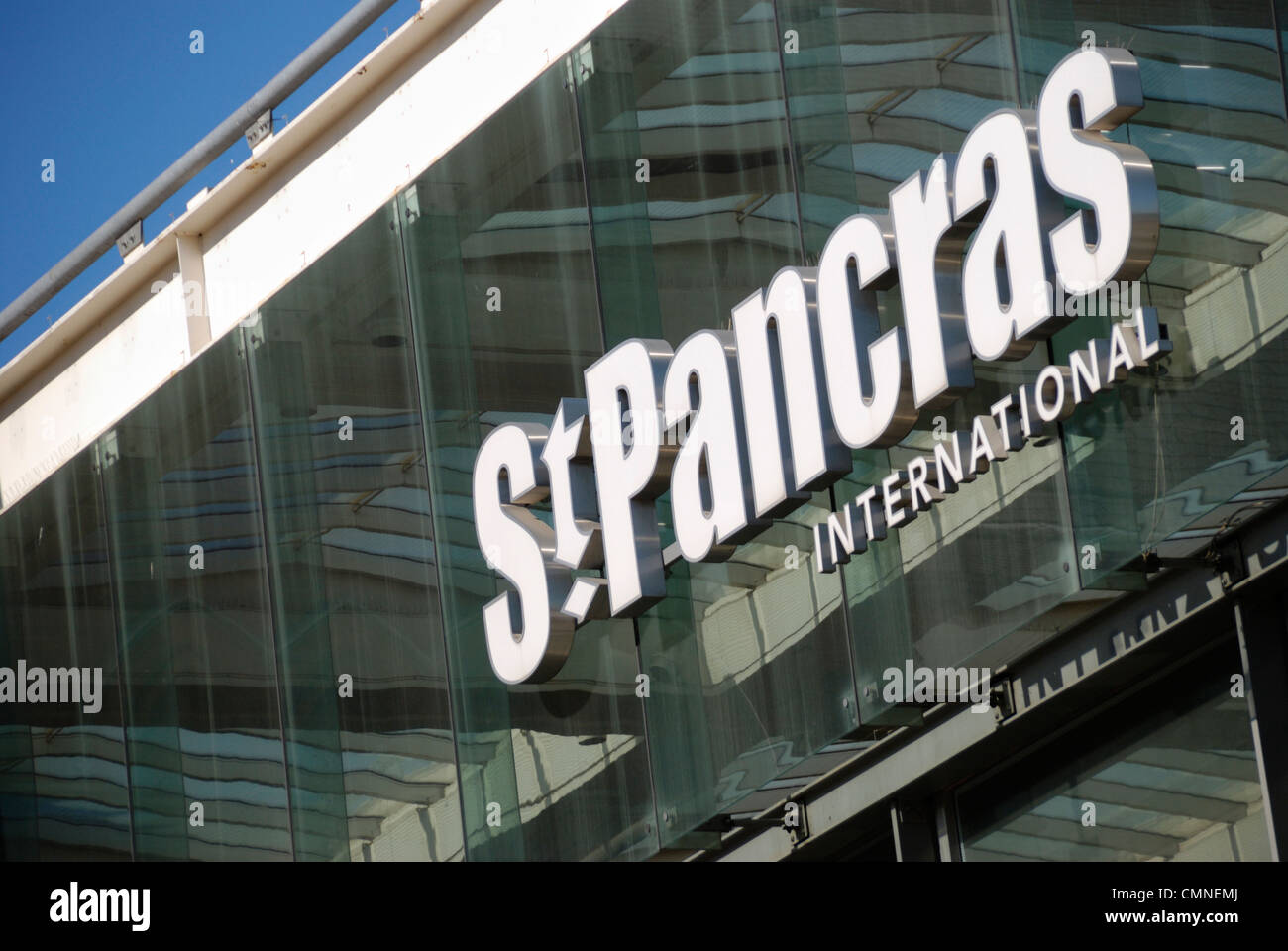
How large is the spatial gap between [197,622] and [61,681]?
2.55 metres

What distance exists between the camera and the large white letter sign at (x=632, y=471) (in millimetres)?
12688

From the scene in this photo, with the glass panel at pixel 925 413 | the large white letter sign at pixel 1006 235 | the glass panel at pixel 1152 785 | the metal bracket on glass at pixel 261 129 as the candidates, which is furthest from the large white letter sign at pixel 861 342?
the metal bracket on glass at pixel 261 129

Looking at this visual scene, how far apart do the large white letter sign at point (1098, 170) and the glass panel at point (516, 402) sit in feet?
13.7

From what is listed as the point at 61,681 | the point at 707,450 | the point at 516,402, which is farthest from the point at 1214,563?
the point at 61,681

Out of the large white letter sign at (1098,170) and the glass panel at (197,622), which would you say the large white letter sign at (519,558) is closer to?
the glass panel at (197,622)

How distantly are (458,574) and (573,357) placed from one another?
1.97m

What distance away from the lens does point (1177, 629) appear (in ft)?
32.8

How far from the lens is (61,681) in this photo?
63.6ft

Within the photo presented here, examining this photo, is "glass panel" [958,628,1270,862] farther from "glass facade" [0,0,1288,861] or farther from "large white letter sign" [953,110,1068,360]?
"large white letter sign" [953,110,1068,360]

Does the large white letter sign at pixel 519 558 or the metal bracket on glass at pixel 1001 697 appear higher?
the large white letter sign at pixel 519 558

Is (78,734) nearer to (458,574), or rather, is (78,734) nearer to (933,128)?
(458,574)

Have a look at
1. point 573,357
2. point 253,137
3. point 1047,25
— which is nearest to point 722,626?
point 573,357

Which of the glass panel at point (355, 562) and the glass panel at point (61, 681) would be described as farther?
the glass panel at point (61, 681)
